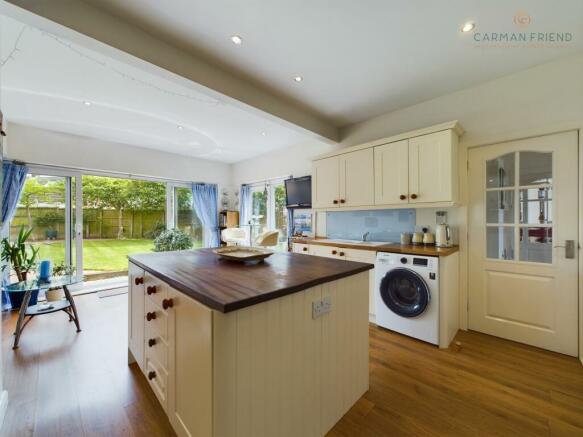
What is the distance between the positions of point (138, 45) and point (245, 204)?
3953 millimetres

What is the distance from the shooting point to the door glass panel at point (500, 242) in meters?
2.39

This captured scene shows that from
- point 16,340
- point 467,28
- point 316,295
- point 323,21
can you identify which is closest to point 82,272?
point 16,340

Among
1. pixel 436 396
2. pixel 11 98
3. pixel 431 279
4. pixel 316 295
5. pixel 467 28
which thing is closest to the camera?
pixel 316 295

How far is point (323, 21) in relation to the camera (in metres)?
1.72

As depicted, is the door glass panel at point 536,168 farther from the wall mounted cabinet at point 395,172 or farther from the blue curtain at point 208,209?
the blue curtain at point 208,209

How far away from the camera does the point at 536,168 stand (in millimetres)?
2252

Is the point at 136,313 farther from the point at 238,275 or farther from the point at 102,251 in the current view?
the point at 102,251

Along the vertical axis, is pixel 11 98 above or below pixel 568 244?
above

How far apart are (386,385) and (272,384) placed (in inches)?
44.9

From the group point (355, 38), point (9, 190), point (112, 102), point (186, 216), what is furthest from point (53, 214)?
point (355, 38)

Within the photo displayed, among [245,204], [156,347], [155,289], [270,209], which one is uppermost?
[245,204]

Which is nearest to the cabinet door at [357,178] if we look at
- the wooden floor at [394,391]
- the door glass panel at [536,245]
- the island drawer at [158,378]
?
the door glass panel at [536,245]

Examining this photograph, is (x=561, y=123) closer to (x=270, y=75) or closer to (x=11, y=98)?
(x=270, y=75)

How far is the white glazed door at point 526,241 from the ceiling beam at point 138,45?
90.8 inches
